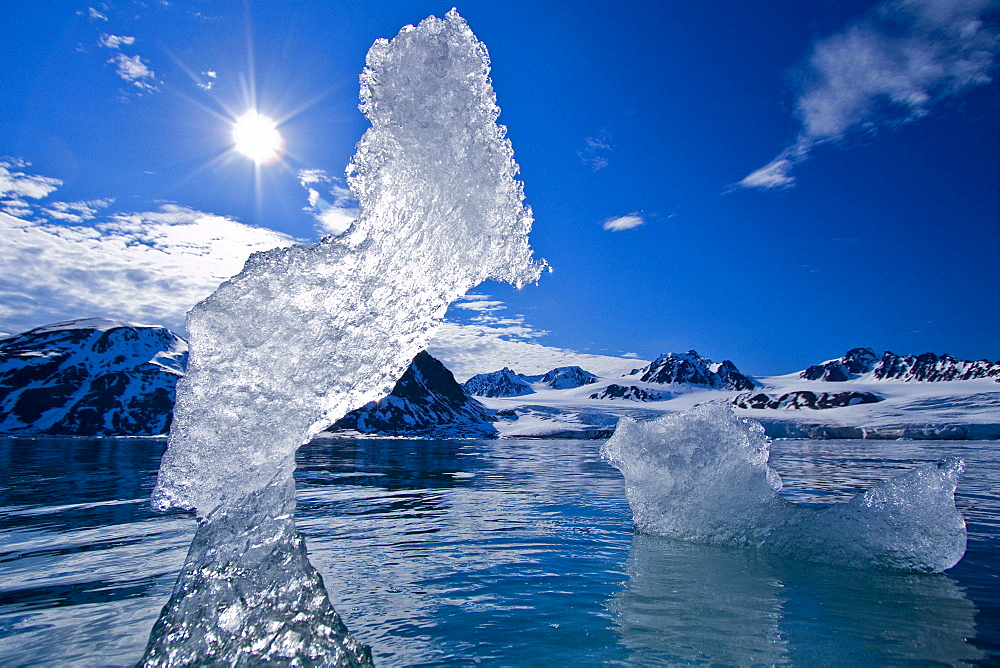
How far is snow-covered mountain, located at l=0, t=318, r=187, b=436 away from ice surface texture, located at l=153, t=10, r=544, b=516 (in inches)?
6816

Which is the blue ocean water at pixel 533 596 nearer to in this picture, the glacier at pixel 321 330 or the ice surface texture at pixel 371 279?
the glacier at pixel 321 330

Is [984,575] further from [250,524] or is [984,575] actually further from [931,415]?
[931,415]

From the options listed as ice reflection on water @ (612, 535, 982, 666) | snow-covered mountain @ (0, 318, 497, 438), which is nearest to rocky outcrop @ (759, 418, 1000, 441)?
snow-covered mountain @ (0, 318, 497, 438)

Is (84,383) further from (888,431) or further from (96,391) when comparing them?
(888,431)

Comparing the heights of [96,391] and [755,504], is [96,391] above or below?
above

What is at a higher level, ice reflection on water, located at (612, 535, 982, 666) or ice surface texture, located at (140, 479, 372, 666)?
ice surface texture, located at (140, 479, 372, 666)

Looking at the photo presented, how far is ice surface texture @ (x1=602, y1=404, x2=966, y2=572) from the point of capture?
26.9 ft

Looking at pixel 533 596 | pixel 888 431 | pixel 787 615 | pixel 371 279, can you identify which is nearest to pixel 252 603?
pixel 533 596

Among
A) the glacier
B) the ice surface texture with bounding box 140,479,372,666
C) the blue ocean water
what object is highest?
the glacier

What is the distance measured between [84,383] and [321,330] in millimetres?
209948

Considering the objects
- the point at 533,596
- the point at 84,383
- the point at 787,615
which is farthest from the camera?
the point at 84,383

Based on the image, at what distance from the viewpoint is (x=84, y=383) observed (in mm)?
168750

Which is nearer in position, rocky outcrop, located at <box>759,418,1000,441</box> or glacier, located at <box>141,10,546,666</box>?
glacier, located at <box>141,10,546,666</box>

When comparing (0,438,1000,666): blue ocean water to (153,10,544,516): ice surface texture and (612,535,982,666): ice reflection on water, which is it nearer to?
(612,535,982,666): ice reflection on water
